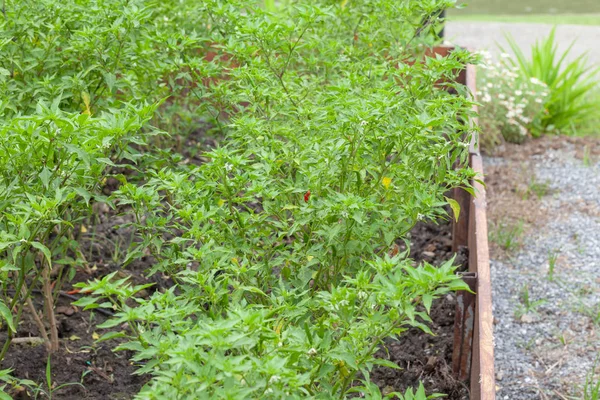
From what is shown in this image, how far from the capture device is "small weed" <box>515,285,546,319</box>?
13.7 ft

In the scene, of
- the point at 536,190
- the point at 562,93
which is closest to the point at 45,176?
the point at 536,190

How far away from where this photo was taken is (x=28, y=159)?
7.79 ft

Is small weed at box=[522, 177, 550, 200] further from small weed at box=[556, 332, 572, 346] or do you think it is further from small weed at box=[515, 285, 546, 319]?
small weed at box=[556, 332, 572, 346]

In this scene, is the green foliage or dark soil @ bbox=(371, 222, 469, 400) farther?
the green foliage

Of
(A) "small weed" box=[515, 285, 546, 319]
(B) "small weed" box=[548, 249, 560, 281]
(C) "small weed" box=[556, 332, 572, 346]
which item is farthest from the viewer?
(B) "small weed" box=[548, 249, 560, 281]

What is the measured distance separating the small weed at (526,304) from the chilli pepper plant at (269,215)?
1334 millimetres

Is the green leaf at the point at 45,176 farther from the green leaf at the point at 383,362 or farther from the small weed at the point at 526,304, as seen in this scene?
the small weed at the point at 526,304

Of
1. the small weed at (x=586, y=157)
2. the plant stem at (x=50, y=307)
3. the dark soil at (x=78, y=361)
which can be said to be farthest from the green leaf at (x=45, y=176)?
the small weed at (x=586, y=157)

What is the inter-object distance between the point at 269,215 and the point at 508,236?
8.14ft

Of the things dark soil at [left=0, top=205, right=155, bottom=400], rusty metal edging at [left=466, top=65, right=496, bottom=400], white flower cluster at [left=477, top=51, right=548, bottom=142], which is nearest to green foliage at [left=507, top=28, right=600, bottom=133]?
white flower cluster at [left=477, top=51, right=548, bottom=142]

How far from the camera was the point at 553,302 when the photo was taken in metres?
4.29

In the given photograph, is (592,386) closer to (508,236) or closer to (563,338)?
(563,338)

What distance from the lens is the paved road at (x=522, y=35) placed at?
9633mm

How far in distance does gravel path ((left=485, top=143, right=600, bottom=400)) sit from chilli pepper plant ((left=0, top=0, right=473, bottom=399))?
3.93 feet
